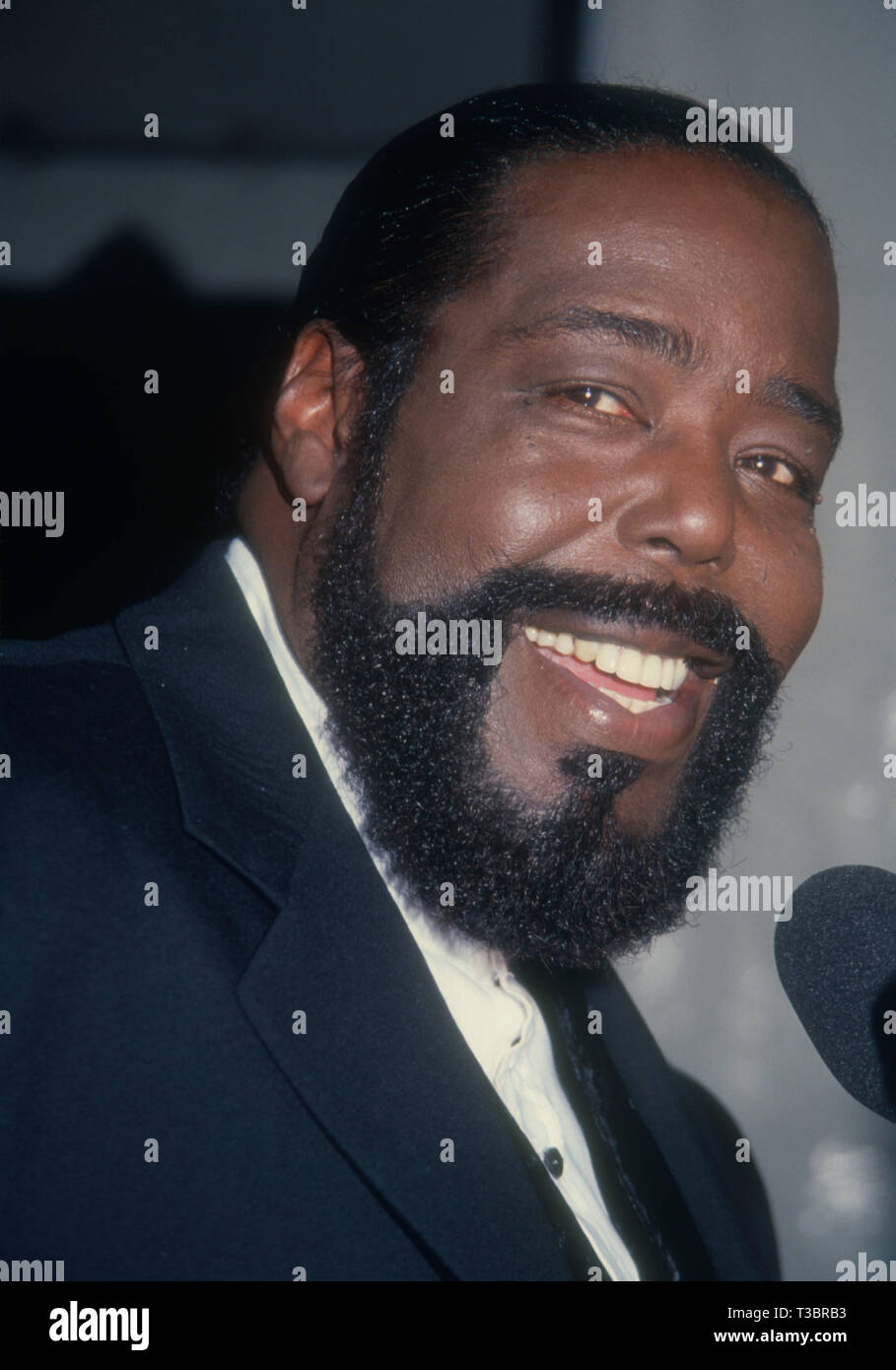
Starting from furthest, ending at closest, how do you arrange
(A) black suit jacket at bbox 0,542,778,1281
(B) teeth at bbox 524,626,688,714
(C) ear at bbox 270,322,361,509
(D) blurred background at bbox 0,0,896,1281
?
(D) blurred background at bbox 0,0,896,1281, (C) ear at bbox 270,322,361,509, (B) teeth at bbox 524,626,688,714, (A) black suit jacket at bbox 0,542,778,1281

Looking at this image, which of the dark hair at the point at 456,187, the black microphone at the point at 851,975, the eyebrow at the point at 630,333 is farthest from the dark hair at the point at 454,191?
the black microphone at the point at 851,975

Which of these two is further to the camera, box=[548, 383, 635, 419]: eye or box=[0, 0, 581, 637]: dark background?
box=[0, 0, 581, 637]: dark background

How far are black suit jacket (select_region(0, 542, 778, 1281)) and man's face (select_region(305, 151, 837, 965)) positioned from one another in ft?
0.46

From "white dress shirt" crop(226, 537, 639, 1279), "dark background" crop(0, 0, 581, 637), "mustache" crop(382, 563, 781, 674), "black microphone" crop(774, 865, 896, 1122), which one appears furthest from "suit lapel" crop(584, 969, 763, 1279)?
"dark background" crop(0, 0, 581, 637)

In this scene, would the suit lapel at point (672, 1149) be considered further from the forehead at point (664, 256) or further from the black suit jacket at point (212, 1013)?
the forehead at point (664, 256)

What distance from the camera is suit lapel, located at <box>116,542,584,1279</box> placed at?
2.58ft

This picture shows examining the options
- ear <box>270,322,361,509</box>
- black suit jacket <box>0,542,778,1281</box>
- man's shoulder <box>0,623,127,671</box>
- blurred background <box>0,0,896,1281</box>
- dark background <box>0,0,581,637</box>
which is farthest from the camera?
dark background <box>0,0,581,637</box>

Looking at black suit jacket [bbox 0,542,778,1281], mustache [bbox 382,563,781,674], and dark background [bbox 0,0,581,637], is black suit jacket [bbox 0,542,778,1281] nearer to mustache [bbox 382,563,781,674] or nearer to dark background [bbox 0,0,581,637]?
mustache [bbox 382,563,781,674]

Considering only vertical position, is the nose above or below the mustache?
above

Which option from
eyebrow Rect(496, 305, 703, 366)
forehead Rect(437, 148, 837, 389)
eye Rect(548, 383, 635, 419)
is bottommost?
eye Rect(548, 383, 635, 419)

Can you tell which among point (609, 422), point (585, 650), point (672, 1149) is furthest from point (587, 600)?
point (672, 1149)

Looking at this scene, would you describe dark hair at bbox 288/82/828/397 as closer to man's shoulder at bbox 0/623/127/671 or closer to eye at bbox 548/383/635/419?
eye at bbox 548/383/635/419

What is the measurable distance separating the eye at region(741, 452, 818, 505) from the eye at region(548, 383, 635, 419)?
16 centimetres

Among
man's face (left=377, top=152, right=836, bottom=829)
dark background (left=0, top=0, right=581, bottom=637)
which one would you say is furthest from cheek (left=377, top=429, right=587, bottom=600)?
dark background (left=0, top=0, right=581, bottom=637)
